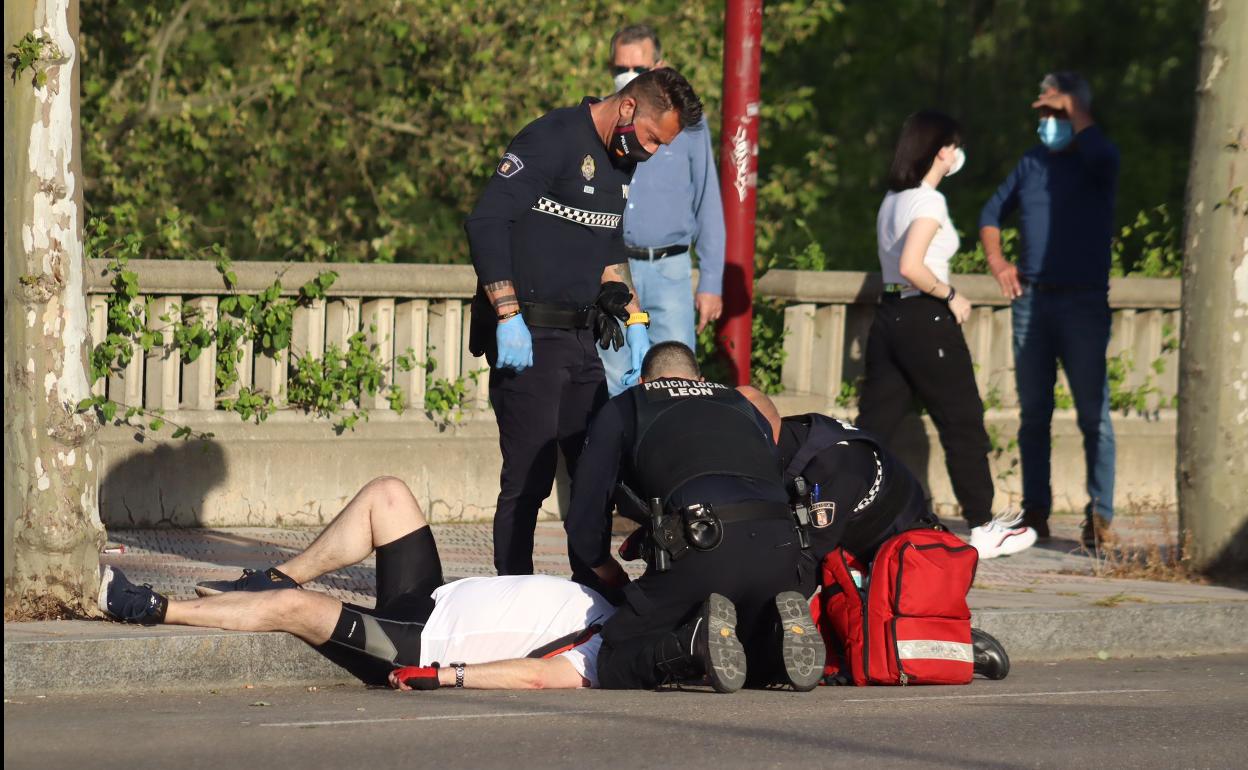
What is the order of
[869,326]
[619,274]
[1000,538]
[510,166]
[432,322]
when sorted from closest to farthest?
1. [510,166]
2. [619,274]
3. [1000,538]
4. [432,322]
5. [869,326]

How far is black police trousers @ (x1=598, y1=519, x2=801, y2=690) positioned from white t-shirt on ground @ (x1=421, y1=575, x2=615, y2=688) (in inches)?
5.4

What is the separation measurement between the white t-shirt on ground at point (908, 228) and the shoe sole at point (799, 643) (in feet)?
9.95

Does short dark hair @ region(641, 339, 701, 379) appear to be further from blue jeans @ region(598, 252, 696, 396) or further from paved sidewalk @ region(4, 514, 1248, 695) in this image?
blue jeans @ region(598, 252, 696, 396)

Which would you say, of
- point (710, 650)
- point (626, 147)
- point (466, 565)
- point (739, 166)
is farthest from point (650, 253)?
point (710, 650)

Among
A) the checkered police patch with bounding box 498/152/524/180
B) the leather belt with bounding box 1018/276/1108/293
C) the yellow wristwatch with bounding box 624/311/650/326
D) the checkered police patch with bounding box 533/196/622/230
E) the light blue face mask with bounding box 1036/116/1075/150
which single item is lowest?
the yellow wristwatch with bounding box 624/311/650/326

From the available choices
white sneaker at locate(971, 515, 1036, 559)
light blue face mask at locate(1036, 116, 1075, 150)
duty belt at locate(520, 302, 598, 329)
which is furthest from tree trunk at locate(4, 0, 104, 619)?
light blue face mask at locate(1036, 116, 1075, 150)

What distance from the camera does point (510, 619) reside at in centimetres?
676

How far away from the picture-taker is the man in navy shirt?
9734 millimetres

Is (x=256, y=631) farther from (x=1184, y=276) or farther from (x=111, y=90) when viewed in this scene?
(x=111, y=90)

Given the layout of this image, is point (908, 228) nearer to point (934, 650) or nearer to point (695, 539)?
point (934, 650)

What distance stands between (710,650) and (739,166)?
3.82m

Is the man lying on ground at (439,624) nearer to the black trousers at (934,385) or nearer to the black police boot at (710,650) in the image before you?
the black police boot at (710,650)

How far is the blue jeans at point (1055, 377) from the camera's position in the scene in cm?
975

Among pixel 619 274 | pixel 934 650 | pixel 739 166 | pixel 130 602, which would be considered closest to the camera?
pixel 130 602
